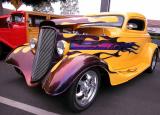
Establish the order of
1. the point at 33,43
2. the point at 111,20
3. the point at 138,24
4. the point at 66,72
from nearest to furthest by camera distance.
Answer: the point at 66,72 → the point at 33,43 → the point at 111,20 → the point at 138,24

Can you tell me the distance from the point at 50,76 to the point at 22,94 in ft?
3.67

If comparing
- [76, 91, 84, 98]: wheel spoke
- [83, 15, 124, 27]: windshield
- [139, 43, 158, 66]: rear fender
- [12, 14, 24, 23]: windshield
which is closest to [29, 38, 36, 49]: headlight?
[83, 15, 124, 27]: windshield

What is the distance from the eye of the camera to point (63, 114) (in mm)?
3924

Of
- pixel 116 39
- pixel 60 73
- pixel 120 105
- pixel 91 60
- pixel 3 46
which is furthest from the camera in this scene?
pixel 3 46

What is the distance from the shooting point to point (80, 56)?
411cm

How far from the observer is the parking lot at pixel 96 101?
4062mm

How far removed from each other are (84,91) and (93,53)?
2.71 ft

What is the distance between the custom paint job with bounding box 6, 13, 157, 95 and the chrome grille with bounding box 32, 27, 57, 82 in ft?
0.29

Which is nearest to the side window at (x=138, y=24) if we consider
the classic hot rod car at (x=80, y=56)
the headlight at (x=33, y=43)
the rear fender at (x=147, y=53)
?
the classic hot rod car at (x=80, y=56)

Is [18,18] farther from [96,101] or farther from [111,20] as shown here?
[96,101]

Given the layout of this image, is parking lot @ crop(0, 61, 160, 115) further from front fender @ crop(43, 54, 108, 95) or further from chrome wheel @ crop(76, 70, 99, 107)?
front fender @ crop(43, 54, 108, 95)

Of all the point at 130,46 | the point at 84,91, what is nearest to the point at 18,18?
the point at 130,46

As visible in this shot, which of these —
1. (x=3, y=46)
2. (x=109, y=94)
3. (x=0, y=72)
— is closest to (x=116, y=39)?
(x=109, y=94)

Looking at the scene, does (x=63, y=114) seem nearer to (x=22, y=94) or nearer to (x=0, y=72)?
(x=22, y=94)
